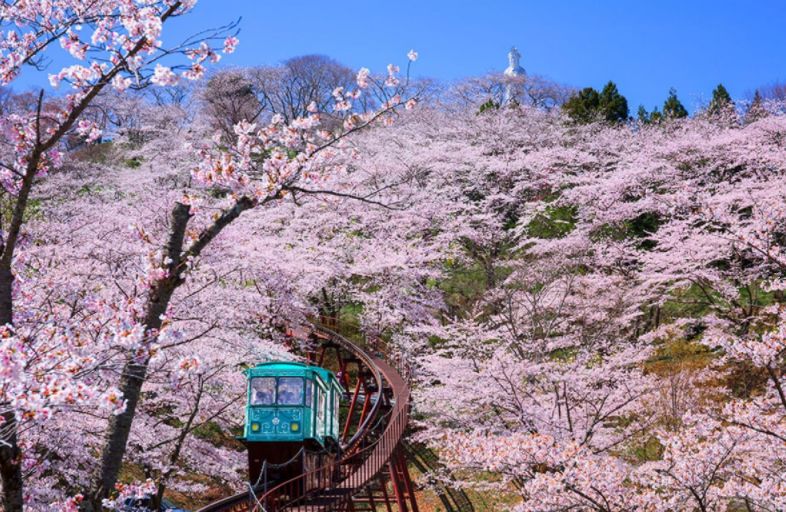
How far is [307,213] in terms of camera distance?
28656 mm

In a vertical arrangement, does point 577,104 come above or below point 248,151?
above

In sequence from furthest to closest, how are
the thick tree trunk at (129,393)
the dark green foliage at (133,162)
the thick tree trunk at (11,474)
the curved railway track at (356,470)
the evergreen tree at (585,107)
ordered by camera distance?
the dark green foliage at (133,162) < the evergreen tree at (585,107) < the curved railway track at (356,470) < the thick tree trunk at (129,393) < the thick tree trunk at (11,474)

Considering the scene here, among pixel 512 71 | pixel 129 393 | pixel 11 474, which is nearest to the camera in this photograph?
pixel 11 474

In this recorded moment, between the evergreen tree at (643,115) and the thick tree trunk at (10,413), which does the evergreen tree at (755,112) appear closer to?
the evergreen tree at (643,115)

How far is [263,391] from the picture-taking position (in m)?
14.3

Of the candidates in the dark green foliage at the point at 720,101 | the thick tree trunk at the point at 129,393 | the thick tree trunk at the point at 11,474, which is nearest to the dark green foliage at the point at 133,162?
the dark green foliage at the point at 720,101

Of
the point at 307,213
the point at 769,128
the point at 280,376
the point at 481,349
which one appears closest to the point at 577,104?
the point at 769,128

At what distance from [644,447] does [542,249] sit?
8095 millimetres

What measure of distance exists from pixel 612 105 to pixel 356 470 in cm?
3005

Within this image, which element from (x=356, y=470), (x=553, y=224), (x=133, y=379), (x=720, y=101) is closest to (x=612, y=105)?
(x=720, y=101)

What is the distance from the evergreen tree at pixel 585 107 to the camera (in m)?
38.7

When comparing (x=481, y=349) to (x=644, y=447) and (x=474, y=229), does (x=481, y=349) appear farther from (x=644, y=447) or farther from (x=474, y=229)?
(x=474, y=229)

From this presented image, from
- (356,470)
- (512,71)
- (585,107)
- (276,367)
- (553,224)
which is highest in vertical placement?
(512,71)

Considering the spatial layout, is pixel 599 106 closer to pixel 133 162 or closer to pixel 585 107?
pixel 585 107
